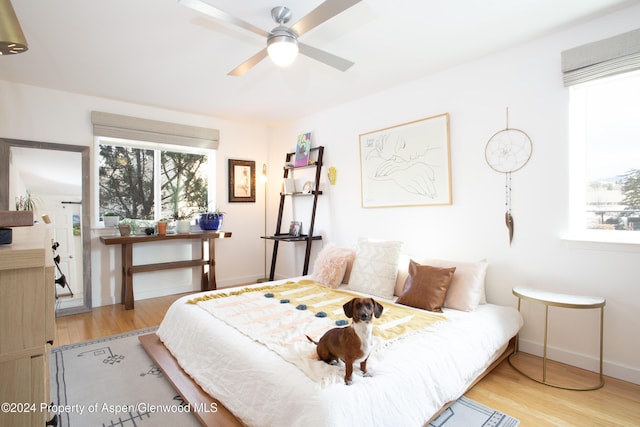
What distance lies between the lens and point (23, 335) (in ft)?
2.06

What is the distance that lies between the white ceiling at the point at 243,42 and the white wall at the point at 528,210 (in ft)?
0.54

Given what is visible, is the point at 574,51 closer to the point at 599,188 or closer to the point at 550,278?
the point at 599,188

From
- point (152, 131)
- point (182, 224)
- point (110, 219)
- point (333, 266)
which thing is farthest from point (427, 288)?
point (152, 131)

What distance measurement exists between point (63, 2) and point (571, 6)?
10.6 feet

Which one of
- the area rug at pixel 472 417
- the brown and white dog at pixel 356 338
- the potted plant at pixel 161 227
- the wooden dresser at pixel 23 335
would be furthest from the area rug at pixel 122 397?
the potted plant at pixel 161 227

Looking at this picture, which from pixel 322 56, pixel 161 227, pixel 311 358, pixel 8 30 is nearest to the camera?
pixel 8 30

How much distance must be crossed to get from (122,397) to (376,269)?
206 centimetres

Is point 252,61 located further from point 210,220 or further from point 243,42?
point 210,220

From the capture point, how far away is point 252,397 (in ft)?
5.06

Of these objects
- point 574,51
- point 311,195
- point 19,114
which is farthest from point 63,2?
point 574,51

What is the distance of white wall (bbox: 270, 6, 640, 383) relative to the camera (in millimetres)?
2205

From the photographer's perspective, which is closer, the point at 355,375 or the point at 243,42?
the point at 355,375

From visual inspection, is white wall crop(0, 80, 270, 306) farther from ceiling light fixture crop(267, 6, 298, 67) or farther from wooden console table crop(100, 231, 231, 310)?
ceiling light fixture crop(267, 6, 298, 67)

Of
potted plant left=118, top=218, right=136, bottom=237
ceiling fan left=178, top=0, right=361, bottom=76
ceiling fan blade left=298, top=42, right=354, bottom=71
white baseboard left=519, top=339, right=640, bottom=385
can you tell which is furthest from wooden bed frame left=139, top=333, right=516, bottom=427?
ceiling fan blade left=298, top=42, right=354, bottom=71
